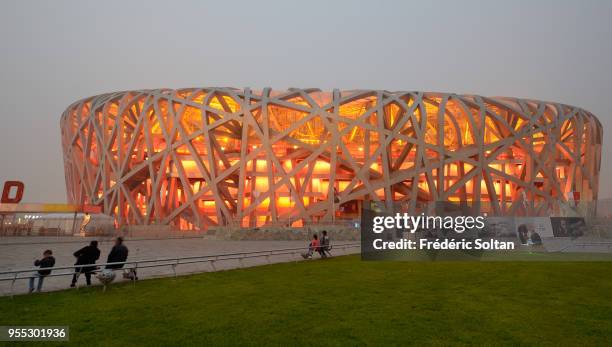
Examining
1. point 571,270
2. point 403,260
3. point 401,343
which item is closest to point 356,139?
point 403,260

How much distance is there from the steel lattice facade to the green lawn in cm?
2746

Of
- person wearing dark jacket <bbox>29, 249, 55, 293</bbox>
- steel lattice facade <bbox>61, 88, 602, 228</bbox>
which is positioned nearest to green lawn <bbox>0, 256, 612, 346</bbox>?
person wearing dark jacket <bbox>29, 249, 55, 293</bbox>

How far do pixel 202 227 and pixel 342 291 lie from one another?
32102 millimetres

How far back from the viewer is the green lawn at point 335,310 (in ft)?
17.7

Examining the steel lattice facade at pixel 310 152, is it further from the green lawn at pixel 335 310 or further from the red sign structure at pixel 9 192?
the green lawn at pixel 335 310

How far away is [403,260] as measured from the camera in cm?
1509

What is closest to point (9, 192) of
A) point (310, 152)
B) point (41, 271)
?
point (310, 152)

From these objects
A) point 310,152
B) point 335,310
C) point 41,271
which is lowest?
point 335,310

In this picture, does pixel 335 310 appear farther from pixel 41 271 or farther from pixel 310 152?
pixel 310 152

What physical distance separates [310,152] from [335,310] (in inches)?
1344

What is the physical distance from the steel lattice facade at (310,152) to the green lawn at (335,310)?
90.1 feet

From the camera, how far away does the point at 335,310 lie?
22.4 feet

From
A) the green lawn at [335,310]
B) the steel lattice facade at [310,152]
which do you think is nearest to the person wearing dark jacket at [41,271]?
the green lawn at [335,310]

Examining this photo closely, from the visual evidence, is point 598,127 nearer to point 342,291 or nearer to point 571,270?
point 571,270
